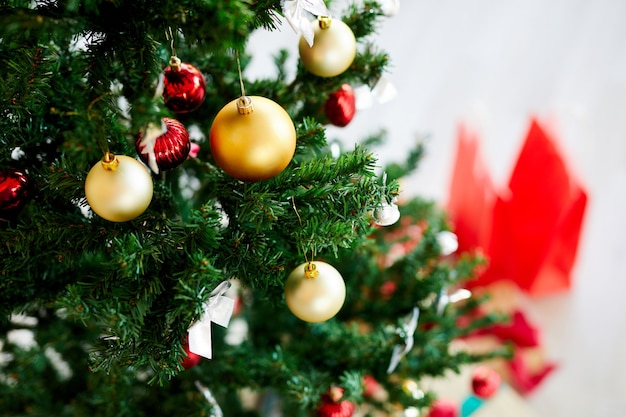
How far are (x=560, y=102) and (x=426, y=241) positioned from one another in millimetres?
1136

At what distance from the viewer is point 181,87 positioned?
0.49 meters

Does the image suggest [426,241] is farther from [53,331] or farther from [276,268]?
[53,331]

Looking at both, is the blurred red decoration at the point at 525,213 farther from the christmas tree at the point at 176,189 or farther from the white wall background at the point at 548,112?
the christmas tree at the point at 176,189

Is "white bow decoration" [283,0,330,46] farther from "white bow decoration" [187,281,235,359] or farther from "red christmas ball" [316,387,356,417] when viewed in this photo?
"red christmas ball" [316,387,356,417]

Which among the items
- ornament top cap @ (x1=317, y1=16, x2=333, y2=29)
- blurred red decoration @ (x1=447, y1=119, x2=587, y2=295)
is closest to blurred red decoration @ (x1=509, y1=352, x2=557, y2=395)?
blurred red decoration @ (x1=447, y1=119, x2=587, y2=295)

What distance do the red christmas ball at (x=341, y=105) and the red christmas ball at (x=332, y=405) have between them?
322 millimetres

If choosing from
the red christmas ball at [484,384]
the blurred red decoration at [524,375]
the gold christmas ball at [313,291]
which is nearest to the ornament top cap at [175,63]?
the gold christmas ball at [313,291]

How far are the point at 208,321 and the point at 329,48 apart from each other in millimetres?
278

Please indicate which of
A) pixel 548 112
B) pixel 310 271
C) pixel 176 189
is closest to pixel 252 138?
pixel 310 271

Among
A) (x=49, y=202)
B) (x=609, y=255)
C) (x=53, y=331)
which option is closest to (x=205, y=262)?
(x=49, y=202)

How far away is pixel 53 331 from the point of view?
65 centimetres

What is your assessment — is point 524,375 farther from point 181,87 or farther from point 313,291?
point 181,87

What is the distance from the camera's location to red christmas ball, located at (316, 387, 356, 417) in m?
0.64

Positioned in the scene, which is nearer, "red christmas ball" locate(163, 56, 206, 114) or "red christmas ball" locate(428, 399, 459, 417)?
"red christmas ball" locate(163, 56, 206, 114)
